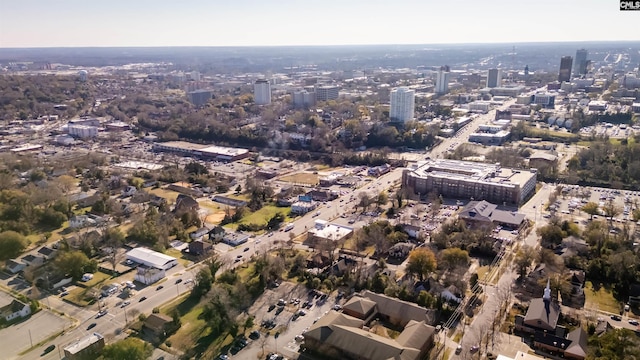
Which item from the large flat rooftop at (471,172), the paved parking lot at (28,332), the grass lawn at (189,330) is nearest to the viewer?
the paved parking lot at (28,332)

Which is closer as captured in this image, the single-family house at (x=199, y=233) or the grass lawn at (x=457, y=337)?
the grass lawn at (x=457, y=337)

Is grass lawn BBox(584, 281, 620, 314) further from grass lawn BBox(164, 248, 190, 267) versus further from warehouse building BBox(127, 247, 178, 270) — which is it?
warehouse building BBox(127, 247, 178, 270)

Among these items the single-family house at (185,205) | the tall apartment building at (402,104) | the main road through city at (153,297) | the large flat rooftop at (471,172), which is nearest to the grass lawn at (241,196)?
the single-family house at (185,205)

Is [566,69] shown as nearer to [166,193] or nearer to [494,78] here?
[494,78]

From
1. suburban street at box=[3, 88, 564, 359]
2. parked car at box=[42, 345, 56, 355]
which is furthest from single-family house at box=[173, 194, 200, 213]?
parked car at box=[42, 345, 56, 355]

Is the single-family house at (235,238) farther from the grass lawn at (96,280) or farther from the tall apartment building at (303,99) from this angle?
the tall apartment building at (303,99)

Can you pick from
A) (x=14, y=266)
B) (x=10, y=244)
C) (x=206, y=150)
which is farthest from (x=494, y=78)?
(x=14, y=266)

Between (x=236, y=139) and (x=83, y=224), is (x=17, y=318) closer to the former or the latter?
(x=83, y=224)
